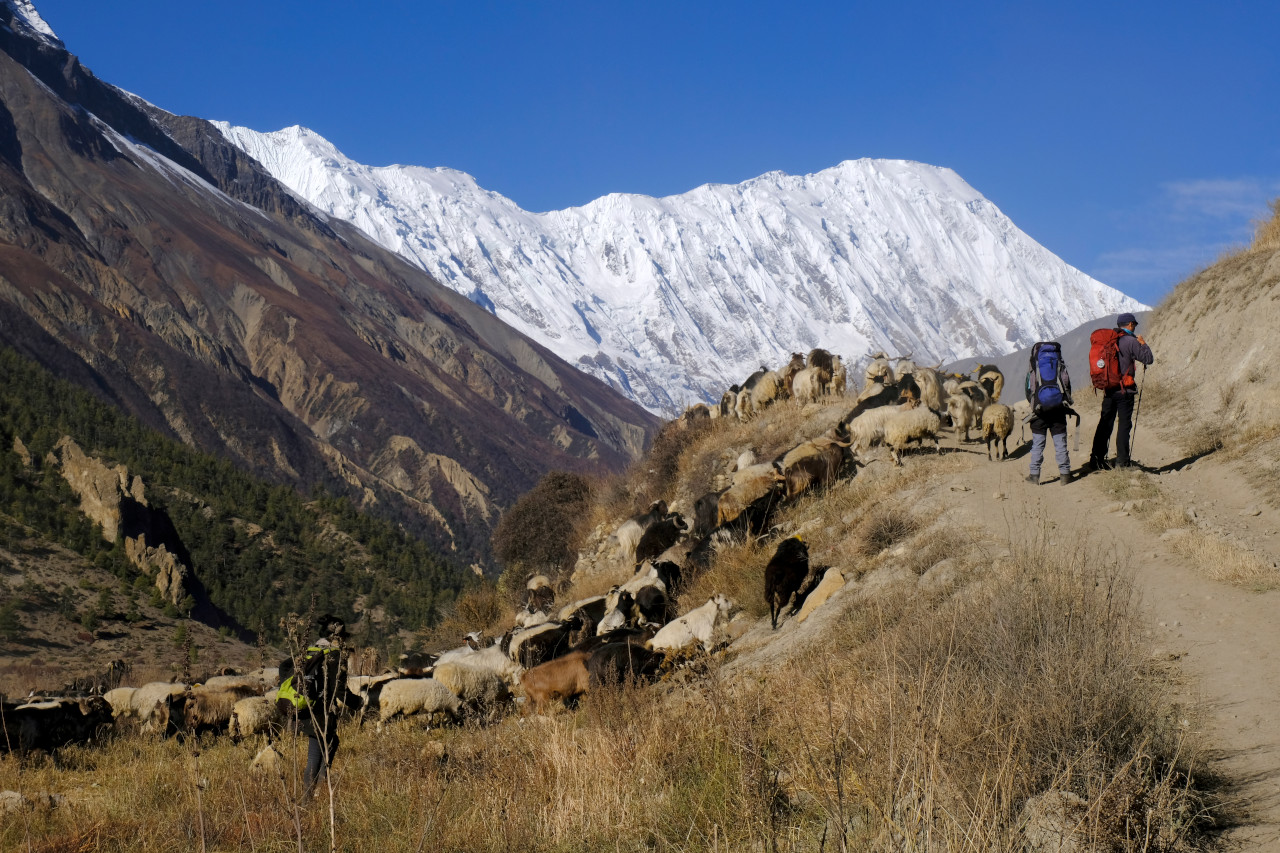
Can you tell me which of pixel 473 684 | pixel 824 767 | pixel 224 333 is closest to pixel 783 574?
pixel 473 684

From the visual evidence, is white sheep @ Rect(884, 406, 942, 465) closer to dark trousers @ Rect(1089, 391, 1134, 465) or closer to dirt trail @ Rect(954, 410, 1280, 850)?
dirt trail @ Rect(954, 410, 1280, 850)

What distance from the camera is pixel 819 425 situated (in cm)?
1653

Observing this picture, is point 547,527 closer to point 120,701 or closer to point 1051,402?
point 120,701

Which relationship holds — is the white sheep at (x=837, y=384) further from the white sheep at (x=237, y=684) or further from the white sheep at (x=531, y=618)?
the white sheep at (x=237, y=684)

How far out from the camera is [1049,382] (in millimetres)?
10344

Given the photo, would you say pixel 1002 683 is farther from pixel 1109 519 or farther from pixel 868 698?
pixel 1109 519

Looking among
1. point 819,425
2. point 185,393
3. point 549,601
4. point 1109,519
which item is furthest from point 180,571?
point 185,393

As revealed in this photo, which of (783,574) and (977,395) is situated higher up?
(977,395)

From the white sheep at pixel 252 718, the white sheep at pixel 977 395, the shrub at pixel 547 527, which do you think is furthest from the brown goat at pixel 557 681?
the shrub at pixel 547 527

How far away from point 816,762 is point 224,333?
497 ft

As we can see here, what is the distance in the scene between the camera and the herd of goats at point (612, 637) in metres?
8.56

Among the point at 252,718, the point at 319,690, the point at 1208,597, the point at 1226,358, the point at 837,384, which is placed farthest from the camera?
the point at 837,384

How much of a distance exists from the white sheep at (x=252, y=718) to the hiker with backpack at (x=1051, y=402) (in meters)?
8.14

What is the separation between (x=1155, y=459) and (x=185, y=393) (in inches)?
4754
